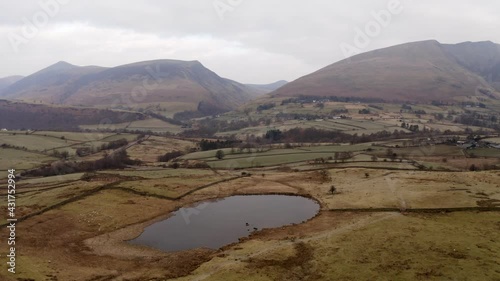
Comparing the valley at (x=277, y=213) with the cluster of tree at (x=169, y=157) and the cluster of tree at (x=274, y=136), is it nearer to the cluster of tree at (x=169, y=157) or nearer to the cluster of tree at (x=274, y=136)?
the cluster of tree at (x=169, y=157)

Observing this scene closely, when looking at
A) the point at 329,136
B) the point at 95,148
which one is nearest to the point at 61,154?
the point at 95,148

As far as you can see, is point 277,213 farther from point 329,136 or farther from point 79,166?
point 329,136

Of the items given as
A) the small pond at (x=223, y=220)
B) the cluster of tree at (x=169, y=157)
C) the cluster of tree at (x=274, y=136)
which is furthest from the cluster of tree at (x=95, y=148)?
the small pond at (x=223, y=220)

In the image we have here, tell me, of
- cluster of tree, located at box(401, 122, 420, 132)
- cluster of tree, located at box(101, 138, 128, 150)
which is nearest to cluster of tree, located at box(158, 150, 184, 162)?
cluster of tree, located at box(101, 138, 128, 150)

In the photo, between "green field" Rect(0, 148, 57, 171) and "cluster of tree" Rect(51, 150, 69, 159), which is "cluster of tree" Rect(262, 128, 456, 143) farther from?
"green field" Rect(0, 148, 57, 171)

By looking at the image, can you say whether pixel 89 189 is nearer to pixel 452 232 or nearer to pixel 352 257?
pixel 352 257

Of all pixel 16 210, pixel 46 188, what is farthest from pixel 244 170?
pixel 16 210

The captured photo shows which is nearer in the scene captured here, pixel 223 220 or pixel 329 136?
pixel 223 220

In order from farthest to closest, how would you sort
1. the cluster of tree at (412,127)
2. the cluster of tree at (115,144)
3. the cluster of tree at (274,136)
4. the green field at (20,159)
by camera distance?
1. the cluster of tree at (274,136)
2. the cluster of tree at (412,127)
3. the cluster of tree at (115,144)
4. the green field at (20,159)
